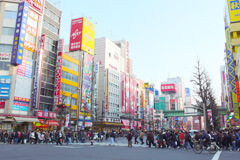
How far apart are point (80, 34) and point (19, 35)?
24.5 m

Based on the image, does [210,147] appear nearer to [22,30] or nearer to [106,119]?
[22,30]

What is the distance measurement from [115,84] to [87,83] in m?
26.5

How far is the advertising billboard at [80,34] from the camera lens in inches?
2493

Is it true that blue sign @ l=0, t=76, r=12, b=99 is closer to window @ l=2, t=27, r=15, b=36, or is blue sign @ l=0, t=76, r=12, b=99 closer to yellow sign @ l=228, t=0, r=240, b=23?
window @ l=2, t=27, r=15, b=36

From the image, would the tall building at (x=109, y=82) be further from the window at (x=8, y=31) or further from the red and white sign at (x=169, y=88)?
the red and white sign at (x=169, y=88)

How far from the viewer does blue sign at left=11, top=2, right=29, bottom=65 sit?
132 ft

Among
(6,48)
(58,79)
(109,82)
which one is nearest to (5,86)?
(6,48)

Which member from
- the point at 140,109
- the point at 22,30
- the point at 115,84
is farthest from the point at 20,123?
the point at 140,109

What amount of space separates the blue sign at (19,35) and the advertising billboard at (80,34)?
72.5ft

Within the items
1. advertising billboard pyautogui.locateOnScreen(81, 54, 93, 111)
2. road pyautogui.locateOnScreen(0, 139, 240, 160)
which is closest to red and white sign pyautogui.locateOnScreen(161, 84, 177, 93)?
advertising billboard pyautogui.locateOnScreen(81, 54, 93, 111)

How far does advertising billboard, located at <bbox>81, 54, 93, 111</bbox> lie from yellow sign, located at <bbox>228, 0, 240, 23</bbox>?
37299 millimetres

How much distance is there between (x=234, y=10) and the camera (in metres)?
45.8

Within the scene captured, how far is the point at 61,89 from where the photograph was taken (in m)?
54.3

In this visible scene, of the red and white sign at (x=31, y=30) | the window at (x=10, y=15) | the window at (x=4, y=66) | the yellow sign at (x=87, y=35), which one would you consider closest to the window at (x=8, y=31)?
the window at (x=10, y=15)
